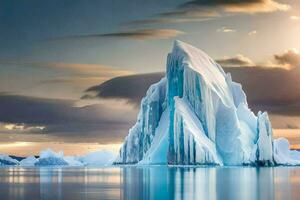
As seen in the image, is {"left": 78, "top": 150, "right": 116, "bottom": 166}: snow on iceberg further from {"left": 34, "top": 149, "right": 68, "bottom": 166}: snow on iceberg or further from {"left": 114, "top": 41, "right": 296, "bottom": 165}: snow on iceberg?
{"left": 114, "top": 41, "right": 296, "bottom": 165}: snow on iceberg

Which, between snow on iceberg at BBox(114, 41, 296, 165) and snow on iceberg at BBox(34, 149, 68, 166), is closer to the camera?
snow on iceberg at BBox(114, 41, 296, 165)

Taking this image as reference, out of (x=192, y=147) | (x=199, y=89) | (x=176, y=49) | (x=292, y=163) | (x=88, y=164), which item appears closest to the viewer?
(x=192, y=147)

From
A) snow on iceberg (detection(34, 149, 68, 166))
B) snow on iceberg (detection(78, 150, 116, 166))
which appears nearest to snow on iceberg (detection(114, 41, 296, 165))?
snow on iceberg (detection(34, 149, 68, 166))

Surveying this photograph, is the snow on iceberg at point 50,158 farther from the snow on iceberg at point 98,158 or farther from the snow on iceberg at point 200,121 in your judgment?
the snow on iceberg at point 200,121

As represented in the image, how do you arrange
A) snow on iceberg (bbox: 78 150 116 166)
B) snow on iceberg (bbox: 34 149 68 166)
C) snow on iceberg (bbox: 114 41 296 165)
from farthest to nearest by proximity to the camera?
snow on iceberg (bbox: 78 150 116 166)
snow on iceberg (bbox: 34 149 68 166)
snow on iceberg (bbox: 114 41 296 165)

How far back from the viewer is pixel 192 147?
88.5m

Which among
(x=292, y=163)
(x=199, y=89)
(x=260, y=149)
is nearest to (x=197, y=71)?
(x=199, y=89)

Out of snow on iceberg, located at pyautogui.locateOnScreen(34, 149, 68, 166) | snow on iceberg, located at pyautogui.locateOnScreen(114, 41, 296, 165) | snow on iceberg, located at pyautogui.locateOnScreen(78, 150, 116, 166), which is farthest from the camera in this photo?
snow on iceberg, located at pyautogui.locateOnScreen(78, 150, 116, 166)

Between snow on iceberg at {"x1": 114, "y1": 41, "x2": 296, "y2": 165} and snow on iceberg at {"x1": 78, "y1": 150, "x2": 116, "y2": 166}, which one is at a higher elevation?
snow on iceberg at {"x1": 114, "y1": 41, "x2": 296, "y2": 165}

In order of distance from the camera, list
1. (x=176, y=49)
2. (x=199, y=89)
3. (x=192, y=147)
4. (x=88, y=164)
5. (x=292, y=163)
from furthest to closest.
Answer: (x=88, y=164) → (x=292, y=163) → (x=176, y=49) → (x=199, y=89) → (x=192, y=147)

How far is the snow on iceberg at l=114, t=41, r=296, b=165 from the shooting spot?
90.2m

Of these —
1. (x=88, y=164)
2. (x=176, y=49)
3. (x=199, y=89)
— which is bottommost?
(x=88, y=164)

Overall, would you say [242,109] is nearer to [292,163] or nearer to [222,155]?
[222,155]

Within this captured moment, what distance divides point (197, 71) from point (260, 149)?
16465 millimetres
